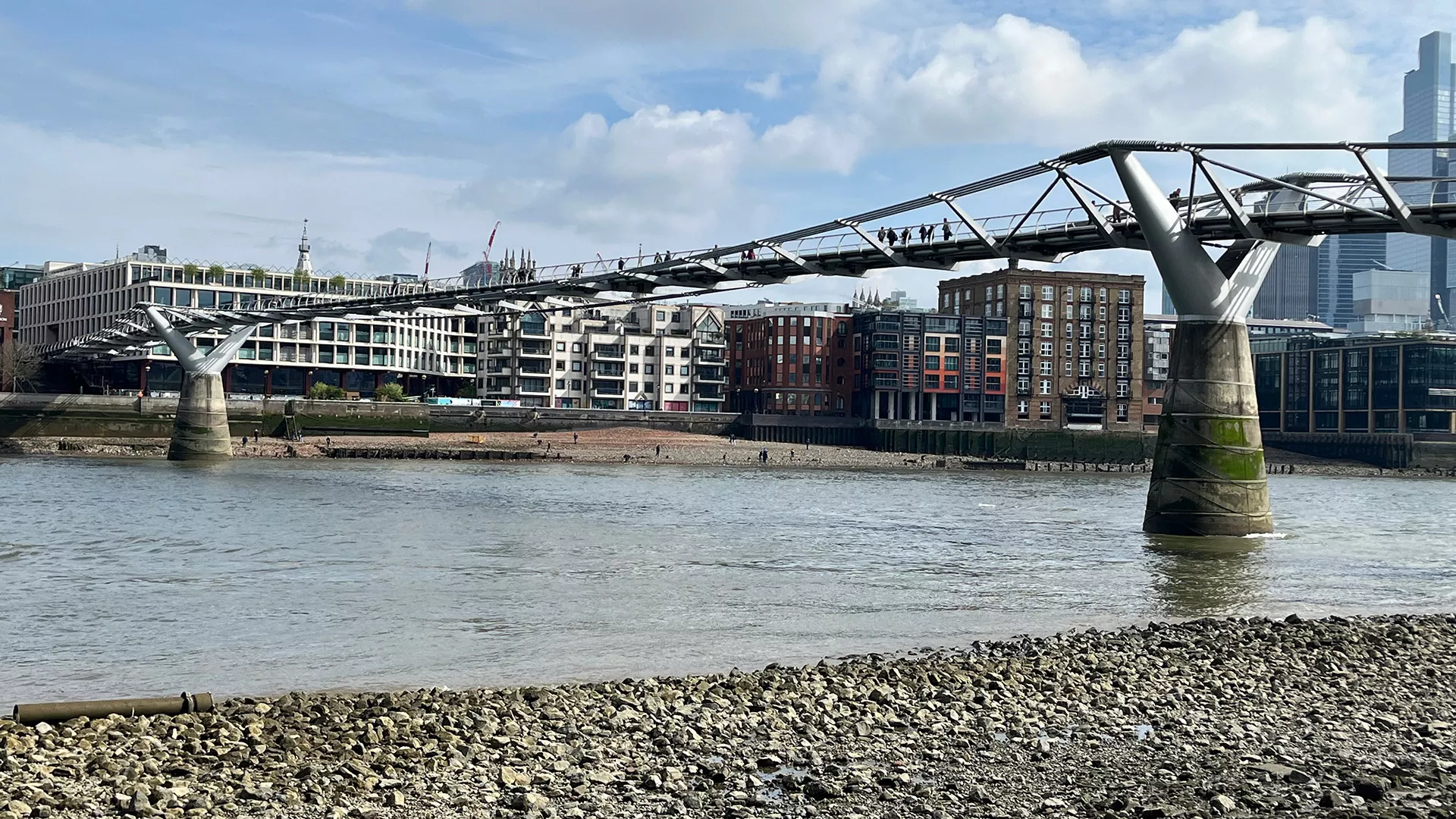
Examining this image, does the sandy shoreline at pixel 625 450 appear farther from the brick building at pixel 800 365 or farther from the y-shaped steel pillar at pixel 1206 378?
the y-shaped steel pillar at pixel 1206 378

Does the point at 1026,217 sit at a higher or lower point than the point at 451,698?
higher

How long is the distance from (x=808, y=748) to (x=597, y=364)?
141 metres

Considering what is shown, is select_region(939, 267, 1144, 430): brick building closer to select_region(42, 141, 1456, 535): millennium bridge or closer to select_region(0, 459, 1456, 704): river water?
select_region(0, 459, 1456, 704): river water

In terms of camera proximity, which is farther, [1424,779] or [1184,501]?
[1184,501]

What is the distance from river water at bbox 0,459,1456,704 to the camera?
2159cm

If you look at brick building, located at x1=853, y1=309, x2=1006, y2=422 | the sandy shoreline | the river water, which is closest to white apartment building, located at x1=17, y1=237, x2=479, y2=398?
the sandy shoreline

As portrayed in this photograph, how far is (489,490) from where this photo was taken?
70500mm

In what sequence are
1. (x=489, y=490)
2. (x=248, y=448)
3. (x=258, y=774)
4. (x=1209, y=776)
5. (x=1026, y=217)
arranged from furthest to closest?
(x=248, y=448) → (x=489, y=490) → (x=1026, y=217) → (x=1209, y=776) → (x=258, y=774)

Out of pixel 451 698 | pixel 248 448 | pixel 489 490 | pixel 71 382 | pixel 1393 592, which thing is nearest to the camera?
pixel 451 698

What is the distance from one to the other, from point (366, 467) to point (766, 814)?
8681 cm

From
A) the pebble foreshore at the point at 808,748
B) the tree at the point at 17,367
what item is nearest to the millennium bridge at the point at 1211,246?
the pebble foreshore at the point at 808,748

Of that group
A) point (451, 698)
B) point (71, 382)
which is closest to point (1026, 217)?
point (451, 698)

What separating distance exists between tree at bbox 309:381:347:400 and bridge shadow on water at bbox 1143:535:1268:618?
98.9 metres

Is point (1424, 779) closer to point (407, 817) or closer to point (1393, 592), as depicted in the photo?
point (407, 817)
